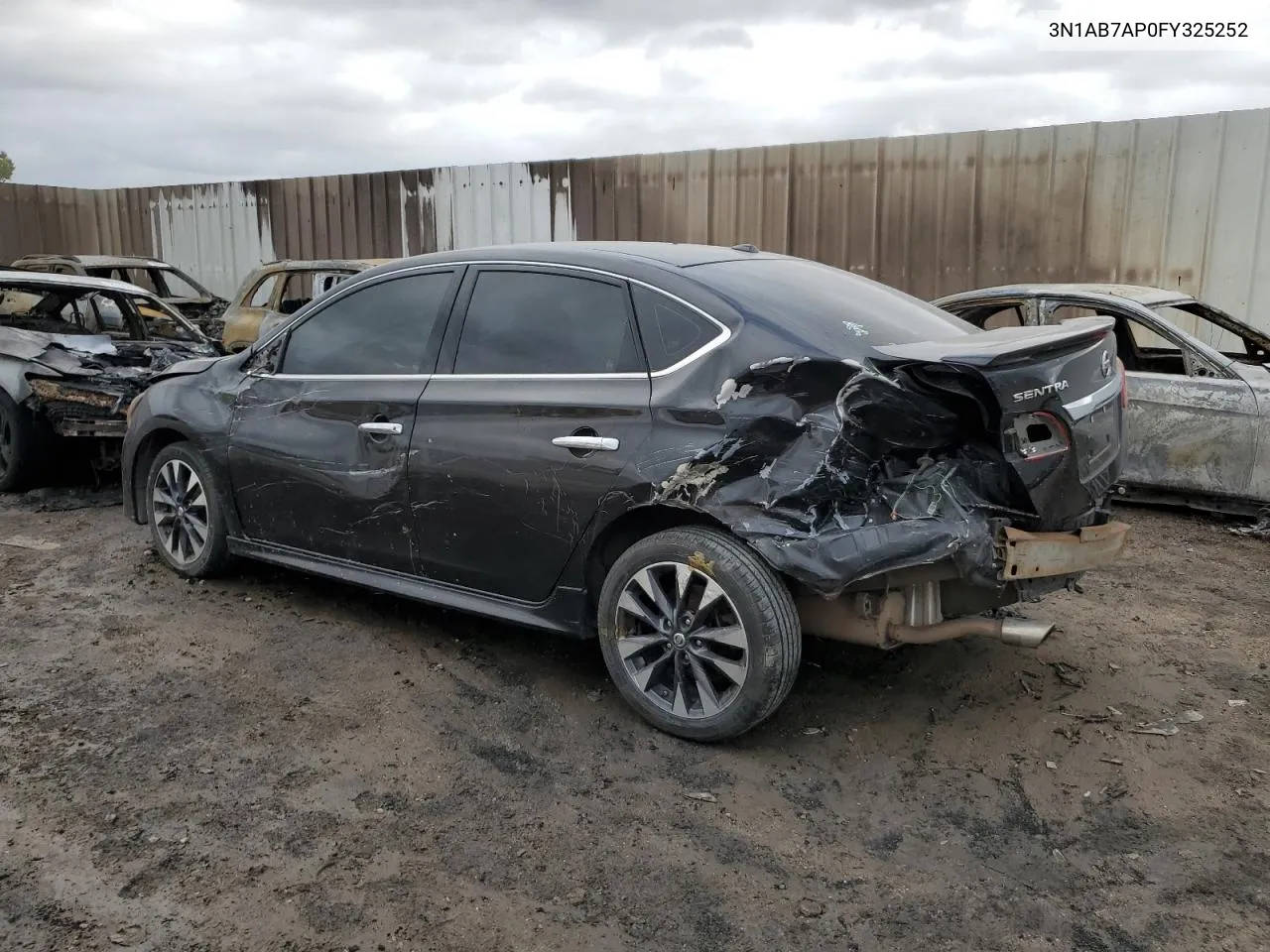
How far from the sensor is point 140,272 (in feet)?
44.5

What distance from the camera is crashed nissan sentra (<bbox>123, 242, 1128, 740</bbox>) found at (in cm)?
321

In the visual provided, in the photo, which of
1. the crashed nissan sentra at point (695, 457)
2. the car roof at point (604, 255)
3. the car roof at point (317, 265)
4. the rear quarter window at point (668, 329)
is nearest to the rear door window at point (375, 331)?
the crashed nissan sentra at point (695, 457)

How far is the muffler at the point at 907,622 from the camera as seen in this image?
337 centimetres

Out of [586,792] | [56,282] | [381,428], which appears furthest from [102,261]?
[586,792]

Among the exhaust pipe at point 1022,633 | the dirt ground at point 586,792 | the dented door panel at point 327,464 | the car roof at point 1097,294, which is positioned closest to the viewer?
the dirt ground at point 586,792

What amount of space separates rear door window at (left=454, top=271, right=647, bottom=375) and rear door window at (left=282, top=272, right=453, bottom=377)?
21 centimetres

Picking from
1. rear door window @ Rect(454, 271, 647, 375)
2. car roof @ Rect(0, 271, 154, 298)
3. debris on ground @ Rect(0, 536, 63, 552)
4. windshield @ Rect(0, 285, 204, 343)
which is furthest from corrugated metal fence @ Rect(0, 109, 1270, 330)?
debris on ground @ Rect(0, 536, 63, 552)

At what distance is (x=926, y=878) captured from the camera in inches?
111

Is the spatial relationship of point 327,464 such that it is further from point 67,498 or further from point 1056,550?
point 67,498

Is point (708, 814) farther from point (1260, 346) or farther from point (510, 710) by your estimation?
point (1260, 346)

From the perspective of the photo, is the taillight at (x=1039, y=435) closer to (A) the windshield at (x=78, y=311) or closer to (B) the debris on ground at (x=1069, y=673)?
(B) the debris on ground at (x=1069, y=673)

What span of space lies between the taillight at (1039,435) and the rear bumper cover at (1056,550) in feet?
0.83

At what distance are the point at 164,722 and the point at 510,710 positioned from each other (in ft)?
3.97

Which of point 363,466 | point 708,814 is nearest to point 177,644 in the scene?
point 363,466
